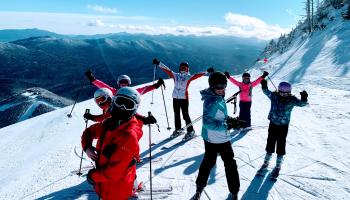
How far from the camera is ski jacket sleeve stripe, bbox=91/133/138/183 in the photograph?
3.08 metres

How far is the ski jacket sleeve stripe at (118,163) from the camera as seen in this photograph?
3084mm

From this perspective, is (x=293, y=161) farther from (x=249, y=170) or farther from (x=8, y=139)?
(x=8, y=139)

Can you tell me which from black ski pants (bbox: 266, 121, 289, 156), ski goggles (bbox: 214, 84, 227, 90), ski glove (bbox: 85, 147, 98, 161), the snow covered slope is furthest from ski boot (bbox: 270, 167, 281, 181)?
ski glove (bbox: 85, 147, 98, 161)

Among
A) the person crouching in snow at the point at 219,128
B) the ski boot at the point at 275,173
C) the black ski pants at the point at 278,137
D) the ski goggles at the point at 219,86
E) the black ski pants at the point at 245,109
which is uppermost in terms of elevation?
the ski goggles at the point at 219,86

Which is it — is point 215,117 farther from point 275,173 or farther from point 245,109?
point 245,109

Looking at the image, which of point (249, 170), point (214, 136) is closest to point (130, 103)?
point (214, 136)

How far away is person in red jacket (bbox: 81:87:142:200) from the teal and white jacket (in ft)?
5.12

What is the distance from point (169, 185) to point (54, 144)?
4822 mm

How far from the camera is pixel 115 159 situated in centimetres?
309

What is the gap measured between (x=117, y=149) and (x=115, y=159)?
0.11 metres

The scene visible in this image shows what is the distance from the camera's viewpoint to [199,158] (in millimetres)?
7309

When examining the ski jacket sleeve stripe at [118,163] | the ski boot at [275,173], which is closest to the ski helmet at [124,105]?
the ski jacket sleeve stripe at [118,163]

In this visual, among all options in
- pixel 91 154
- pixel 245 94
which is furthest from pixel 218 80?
pixel 245 94

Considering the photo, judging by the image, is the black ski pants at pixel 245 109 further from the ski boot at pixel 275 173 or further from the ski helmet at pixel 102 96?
the ski helmet at pixel 102 96
